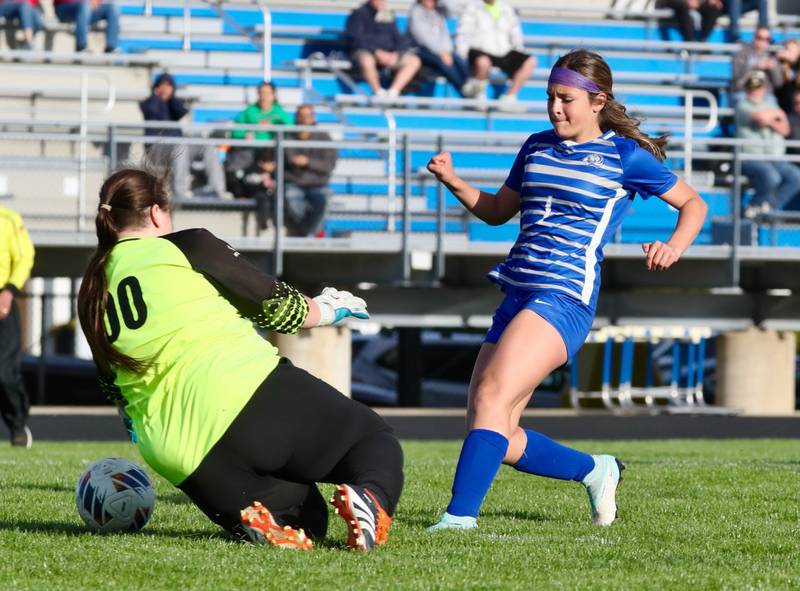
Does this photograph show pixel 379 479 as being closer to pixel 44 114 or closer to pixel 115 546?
pixel 115 546

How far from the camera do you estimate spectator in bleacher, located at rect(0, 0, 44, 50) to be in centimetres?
1916

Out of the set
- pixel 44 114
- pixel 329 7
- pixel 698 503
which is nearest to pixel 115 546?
pixel 698 503

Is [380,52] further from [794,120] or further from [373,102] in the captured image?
[794,120]

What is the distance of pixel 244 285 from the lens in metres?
5.10

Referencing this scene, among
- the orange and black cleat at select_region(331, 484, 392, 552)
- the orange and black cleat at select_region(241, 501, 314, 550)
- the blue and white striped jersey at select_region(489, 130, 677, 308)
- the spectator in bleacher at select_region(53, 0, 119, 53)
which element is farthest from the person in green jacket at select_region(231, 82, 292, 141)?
the orange and black cleat at select_region(331, 484, 392, 552)

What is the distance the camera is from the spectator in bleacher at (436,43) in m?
19.8

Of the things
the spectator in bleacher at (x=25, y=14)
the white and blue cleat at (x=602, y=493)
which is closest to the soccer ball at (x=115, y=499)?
the white and blue cleat at (x=602, y=493)

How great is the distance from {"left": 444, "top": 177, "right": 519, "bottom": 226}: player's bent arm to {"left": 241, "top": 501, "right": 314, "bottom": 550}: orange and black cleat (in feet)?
5.62

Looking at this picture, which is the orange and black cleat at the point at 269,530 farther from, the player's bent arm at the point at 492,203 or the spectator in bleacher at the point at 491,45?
the spectator in bleacher at the point at 491,45

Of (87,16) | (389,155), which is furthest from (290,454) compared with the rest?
(87,16)

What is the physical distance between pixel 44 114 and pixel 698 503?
1277 centimetres

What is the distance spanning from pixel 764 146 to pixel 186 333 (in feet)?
42.4

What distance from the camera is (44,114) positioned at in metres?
Answer: 18.1

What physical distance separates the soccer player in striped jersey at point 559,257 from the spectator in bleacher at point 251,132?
9.47 metres
